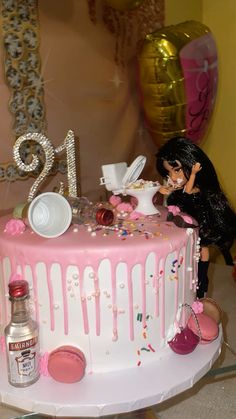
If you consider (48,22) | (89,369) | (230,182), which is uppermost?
(48,22)

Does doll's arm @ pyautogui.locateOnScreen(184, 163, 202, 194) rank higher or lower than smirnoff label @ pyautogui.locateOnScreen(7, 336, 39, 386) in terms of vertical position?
higher

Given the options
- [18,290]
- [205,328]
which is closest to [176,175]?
[205,328]

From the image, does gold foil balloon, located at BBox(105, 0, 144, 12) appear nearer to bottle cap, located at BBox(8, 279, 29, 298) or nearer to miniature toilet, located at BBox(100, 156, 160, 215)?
miniature toilet, located at BBox(100, 156, 160, 215)

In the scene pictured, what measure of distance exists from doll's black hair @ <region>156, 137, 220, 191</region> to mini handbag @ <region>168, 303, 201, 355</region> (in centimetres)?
30

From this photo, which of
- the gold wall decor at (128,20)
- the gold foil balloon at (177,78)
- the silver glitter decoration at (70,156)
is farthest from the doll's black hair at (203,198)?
the gold wall decor at (128,20)

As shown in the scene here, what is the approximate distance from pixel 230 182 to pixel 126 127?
2.46 feet

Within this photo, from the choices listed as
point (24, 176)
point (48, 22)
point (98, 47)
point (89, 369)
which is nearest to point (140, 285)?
point (89, 369)

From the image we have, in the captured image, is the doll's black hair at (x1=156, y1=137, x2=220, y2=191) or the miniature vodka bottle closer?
the miniature vodka bottle

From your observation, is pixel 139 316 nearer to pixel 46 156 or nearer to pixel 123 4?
pixel 46 156

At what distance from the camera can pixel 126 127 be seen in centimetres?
215

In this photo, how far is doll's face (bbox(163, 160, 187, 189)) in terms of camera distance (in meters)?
1.20

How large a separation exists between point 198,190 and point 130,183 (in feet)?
0.56

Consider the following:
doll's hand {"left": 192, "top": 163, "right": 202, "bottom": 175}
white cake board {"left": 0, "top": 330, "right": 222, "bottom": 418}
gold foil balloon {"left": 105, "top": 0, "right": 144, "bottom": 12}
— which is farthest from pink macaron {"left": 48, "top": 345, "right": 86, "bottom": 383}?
gold foil balloon {"left": 105, "top": 0, "right": 144, "bottom": 12}

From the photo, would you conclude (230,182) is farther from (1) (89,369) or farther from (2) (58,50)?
(1) (89,369)
